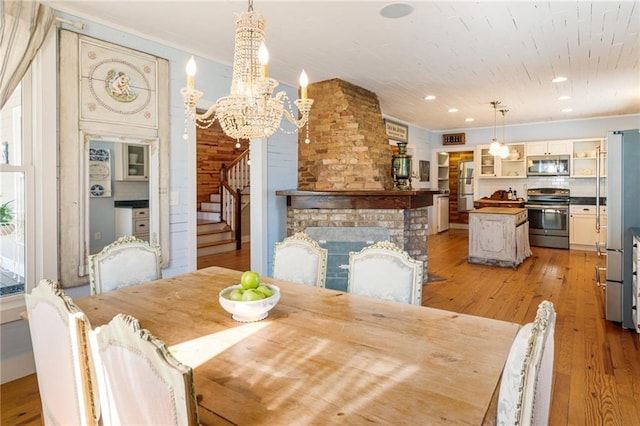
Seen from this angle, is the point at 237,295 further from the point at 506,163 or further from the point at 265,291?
the point at 506,163

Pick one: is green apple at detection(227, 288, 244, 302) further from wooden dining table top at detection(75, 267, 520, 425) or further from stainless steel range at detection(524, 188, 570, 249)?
stainless steel range at detection(524, 188, 570, 249)

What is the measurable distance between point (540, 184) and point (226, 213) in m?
6.62

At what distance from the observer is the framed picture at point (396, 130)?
7.36m

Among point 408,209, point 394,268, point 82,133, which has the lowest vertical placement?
point 394,268

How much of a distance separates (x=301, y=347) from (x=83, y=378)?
730 mm

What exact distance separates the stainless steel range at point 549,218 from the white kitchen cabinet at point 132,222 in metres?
7.13

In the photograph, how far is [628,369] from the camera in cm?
277

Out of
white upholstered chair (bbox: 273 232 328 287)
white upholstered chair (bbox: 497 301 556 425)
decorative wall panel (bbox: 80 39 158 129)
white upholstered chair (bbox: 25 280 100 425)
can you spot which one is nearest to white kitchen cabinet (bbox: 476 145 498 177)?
white upholstered chair (bbox: 273 232 328 287)

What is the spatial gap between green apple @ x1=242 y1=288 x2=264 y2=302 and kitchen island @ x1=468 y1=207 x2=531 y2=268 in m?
5.27

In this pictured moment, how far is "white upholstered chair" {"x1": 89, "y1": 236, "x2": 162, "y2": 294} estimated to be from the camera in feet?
7.78

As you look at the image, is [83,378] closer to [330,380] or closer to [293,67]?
[330,380]

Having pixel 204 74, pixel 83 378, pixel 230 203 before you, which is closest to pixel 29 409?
pixel 83 378

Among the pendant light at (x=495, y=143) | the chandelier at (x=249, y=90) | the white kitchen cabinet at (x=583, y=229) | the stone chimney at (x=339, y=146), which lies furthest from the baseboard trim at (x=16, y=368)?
the white kitchen cabinet at (x=583, y=229)

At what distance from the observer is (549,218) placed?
25.0 ft
